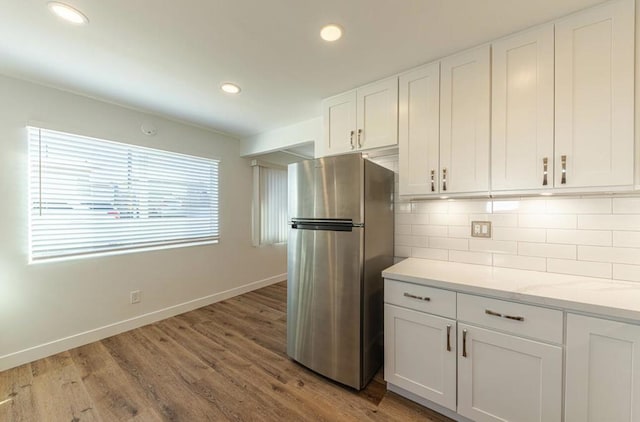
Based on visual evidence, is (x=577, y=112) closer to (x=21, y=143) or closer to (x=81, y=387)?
(x=81, y=387)

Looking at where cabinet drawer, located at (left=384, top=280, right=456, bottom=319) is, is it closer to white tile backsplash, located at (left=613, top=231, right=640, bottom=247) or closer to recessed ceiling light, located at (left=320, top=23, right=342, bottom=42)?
white tile backsplash, located at (left=613, top=231, right=640, bottom=247)

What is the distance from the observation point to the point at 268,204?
4.26m

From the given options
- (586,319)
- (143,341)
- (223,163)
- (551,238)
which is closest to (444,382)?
(586,319)

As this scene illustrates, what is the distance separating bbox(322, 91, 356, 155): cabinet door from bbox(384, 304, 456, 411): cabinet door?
1409 millimetres

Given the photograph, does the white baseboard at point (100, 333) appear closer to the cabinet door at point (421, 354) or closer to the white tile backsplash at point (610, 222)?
the cabinet door at point (421, 354)

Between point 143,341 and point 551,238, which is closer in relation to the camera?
point 551,238

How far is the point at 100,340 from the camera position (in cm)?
252

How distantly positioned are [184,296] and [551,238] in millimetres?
3774

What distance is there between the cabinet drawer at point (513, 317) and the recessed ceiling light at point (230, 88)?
238 cm

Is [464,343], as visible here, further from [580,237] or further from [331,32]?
[331,32]

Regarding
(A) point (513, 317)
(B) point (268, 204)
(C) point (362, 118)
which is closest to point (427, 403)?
(A) point (513, 317)

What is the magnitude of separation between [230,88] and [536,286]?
2678mm

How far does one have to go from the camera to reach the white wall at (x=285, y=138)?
2.93m

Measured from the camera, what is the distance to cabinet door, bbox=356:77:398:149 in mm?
2010
